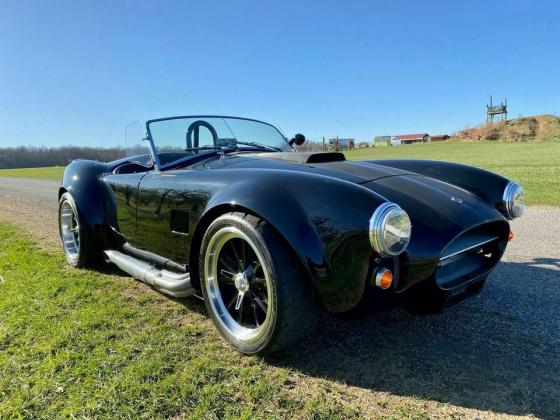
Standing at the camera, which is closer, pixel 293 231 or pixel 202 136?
pixel 293 231

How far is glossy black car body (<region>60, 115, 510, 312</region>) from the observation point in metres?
1.96

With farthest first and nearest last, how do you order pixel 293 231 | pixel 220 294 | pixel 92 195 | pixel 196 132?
pixel 92 195 < pixel 196 132 < pixel 220 294 < pixel 293 231

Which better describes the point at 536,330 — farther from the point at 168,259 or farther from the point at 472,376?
the point at 168,259

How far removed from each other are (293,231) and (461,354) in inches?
48.8

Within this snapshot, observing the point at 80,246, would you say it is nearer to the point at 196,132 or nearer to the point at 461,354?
the point at 196,132

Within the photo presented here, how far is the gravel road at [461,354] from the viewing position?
1967 mm

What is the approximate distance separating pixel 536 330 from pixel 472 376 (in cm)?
78

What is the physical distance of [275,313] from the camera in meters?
2.07

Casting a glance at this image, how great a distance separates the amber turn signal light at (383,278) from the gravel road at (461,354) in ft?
1.76

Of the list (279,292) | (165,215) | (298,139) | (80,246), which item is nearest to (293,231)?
(279,292)

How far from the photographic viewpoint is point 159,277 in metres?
2.88

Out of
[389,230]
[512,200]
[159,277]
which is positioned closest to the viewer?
[389,230]

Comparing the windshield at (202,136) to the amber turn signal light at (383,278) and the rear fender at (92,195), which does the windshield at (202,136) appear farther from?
the amber turn signal light at (383,278)

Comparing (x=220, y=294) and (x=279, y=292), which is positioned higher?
(x=279, y=292)
